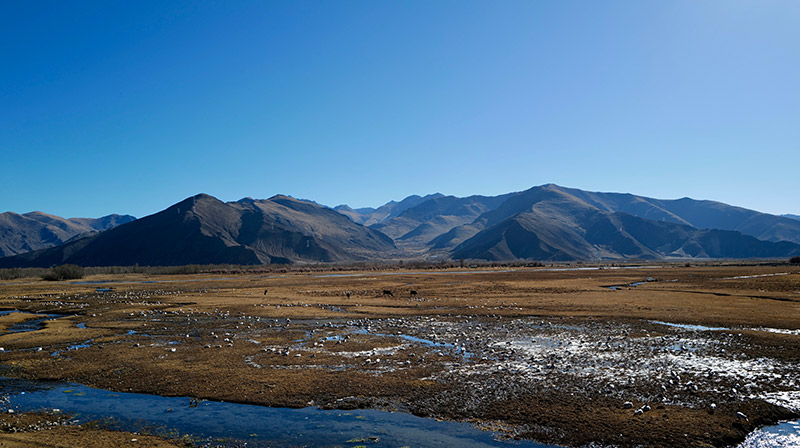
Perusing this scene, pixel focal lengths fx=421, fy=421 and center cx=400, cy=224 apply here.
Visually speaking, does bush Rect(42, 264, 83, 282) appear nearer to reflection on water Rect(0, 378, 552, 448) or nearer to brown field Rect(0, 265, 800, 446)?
brown field Rect(0, 265, 800, 446)

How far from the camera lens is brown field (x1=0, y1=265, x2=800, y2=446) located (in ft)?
51.7

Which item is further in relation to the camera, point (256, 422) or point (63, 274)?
point (63, 274)

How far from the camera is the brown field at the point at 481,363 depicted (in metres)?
15.8

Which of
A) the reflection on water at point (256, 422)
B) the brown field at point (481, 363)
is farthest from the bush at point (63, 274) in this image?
the reflection on water at point (256, 422)

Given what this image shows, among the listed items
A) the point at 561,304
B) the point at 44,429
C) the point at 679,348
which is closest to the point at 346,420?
the point at 44,429

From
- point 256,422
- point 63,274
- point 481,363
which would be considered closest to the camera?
point 256,422

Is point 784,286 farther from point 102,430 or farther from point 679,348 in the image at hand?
point 102,430

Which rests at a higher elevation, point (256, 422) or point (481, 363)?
point (481, 363)

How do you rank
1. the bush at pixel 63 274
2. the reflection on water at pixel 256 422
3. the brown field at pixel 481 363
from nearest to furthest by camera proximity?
1. the reflection on water at pixel 256 422
2. the brown field at pixel 481 363
3. the bush at pixel 63 274

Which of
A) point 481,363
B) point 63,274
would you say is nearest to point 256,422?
point 481,363

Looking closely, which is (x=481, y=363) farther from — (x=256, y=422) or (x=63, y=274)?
(x=63, y=274)

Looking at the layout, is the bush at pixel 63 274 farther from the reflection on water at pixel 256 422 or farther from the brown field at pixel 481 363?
the reflection on water at pixel 256 422

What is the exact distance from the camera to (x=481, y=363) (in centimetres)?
2306

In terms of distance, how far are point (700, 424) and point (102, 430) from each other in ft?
69.2
